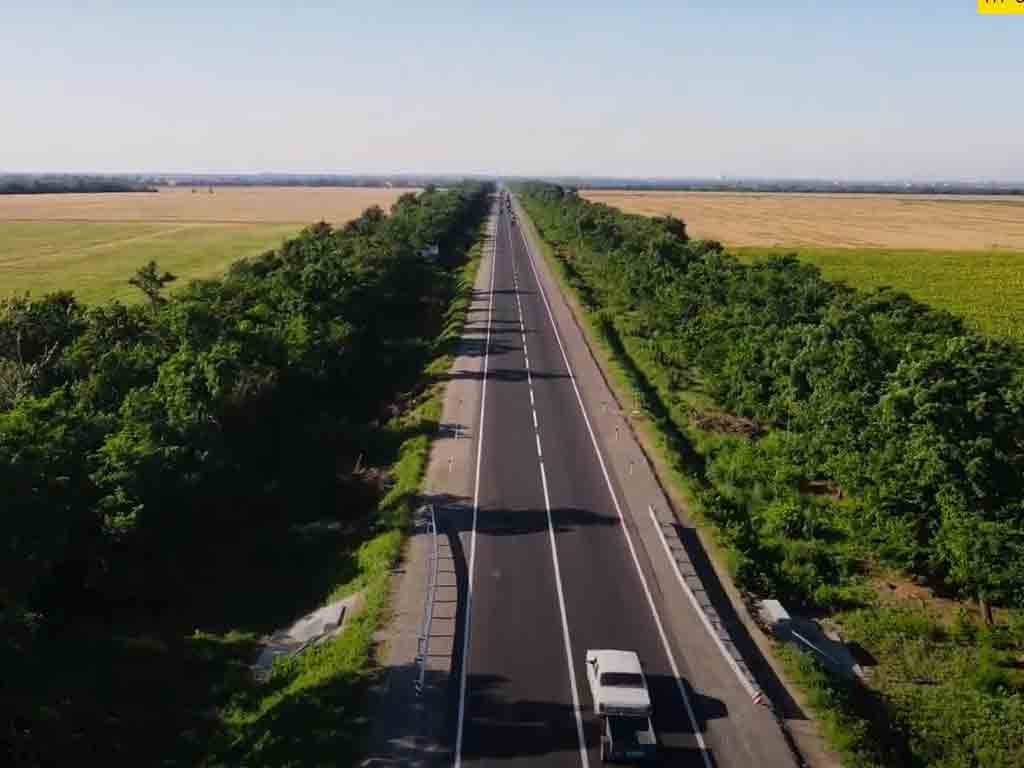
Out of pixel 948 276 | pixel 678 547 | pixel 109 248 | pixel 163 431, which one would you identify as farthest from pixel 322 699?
pixel 109 248

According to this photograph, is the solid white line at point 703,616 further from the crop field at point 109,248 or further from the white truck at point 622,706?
the crop field at point 109,248

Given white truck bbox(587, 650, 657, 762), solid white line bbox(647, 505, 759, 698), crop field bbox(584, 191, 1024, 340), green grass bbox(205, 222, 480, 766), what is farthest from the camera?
crop field bbox(584, 191, 1024, 340)

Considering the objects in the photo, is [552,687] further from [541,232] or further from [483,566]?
[541,232]

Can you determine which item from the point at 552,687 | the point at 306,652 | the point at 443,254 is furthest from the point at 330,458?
the point at 443,254

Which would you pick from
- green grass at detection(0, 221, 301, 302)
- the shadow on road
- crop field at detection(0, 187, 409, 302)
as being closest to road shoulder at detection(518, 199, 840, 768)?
the shadow on road

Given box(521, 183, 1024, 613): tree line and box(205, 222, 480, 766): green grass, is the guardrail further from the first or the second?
box(521, 183, 1024, 613): tree line

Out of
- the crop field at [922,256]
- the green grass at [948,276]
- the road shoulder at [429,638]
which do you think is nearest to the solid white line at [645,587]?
the road shoulder at [429,638]

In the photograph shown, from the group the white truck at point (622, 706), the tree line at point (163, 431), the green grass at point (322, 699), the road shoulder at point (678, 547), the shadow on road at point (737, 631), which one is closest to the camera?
the white truck at point (622, 706)
